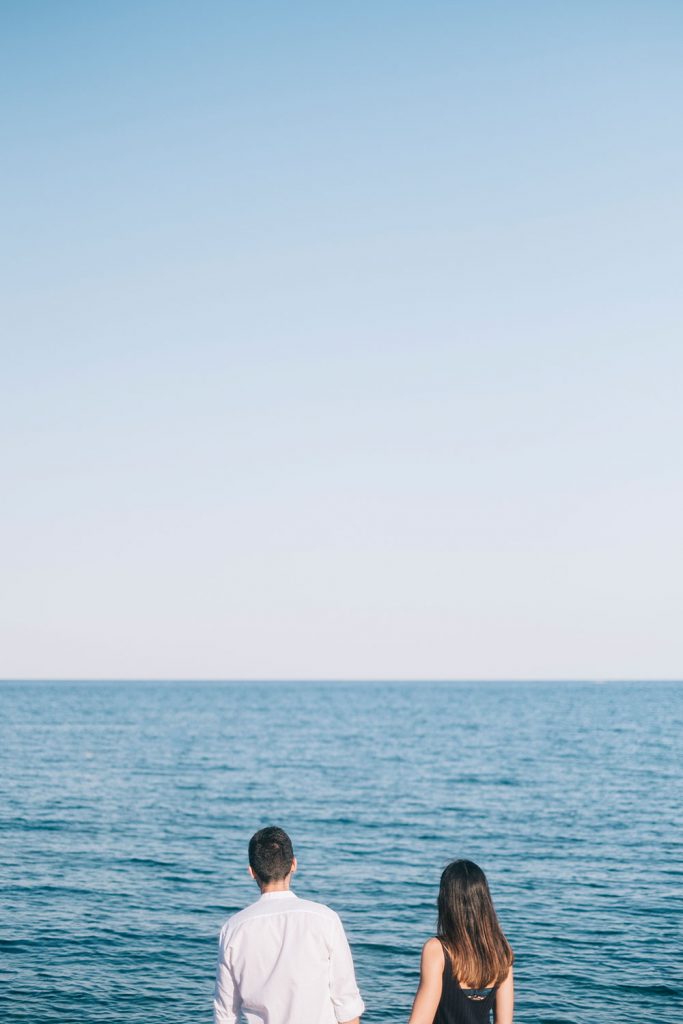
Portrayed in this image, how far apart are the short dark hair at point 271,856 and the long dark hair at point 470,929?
985 mm

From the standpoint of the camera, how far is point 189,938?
23422 millimetres

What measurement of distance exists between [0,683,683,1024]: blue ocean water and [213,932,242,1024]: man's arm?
14.4 metres

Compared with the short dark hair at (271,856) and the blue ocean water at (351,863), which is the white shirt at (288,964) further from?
the blue ocean water at (351,863)

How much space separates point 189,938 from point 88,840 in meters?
14.8

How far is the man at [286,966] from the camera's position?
17.8 ft

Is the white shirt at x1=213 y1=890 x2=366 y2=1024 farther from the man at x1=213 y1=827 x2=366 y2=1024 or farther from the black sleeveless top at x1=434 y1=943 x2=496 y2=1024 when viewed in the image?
the black sleeveless top at x1=434 y1=943 x2=496 y2=1024

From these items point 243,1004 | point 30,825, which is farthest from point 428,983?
point 30,825

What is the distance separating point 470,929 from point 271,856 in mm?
1266

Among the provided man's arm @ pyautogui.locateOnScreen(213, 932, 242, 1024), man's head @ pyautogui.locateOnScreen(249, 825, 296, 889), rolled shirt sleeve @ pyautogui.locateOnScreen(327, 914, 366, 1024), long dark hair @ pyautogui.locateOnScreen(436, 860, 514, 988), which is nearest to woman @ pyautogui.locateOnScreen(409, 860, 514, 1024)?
long dark hair @ pyautogui.locateOnScreen(436, 860, 514, 988)

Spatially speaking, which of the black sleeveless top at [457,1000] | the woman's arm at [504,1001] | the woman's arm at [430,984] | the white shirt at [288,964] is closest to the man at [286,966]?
the white shirt at [288,964]

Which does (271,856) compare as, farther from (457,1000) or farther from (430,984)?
(457,1000)

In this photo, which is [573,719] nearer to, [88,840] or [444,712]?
[444,712]

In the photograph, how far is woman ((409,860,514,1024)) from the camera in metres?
5.35

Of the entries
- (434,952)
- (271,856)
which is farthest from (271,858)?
(434,952)
